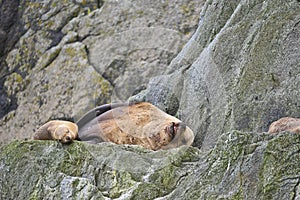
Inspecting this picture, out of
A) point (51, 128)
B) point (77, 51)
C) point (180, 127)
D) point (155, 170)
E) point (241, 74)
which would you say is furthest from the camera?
point (77, 51)

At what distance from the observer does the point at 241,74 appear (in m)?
7.77

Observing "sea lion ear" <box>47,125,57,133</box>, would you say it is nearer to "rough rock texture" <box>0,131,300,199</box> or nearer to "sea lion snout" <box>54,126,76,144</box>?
"sea lion snout" <box>54,126,76,144</box>

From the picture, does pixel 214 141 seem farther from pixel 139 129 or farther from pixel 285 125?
pixel 285 125

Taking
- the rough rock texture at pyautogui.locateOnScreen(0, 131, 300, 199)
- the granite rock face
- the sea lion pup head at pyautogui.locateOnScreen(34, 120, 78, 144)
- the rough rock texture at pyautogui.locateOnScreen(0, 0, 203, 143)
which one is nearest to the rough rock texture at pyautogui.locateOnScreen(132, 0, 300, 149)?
the granite rock face

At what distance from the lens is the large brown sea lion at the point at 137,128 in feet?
26.4

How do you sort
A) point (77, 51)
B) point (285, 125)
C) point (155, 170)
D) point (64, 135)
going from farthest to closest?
point (77, 51), point (64, 135), point (155, 170), point (285, 125)

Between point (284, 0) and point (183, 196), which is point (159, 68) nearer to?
point (284, 0)

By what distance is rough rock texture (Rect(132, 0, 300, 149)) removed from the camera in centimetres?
732

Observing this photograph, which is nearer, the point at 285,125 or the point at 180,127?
the point at 285,125

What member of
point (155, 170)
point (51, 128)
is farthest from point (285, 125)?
point (51, 128)

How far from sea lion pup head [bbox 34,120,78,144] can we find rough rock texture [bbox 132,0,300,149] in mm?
1429

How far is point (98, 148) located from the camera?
7.04 meters

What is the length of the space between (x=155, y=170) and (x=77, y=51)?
10.6 m

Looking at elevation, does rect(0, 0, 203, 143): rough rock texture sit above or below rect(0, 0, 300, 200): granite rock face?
below
